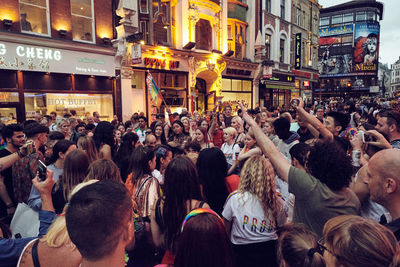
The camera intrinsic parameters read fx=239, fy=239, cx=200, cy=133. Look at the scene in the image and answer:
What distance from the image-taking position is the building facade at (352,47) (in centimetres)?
5759

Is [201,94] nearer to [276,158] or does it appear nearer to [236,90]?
[236,90]

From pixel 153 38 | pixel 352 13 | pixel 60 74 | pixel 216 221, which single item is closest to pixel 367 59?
pixel 352 13

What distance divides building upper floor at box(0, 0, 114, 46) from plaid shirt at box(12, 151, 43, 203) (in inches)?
338

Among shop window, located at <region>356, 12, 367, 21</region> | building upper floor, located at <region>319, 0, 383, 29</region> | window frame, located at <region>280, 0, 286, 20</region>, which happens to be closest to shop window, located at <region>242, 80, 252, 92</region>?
window frame, located at <region>280, 0, 286, 20</region>

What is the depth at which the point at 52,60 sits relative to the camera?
1045 cm

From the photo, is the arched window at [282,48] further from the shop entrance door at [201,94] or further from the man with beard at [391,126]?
the man with beard at [391,126]

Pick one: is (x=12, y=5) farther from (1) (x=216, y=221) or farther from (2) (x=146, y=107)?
(1) (x=216, y=221)

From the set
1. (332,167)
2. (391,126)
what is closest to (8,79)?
(332,167)

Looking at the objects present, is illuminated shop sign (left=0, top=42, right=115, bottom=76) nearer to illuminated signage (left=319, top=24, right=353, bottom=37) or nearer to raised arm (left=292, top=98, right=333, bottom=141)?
raised arm (left=292, top=98, right=333, bottom=141)

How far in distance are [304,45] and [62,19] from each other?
24.7 metres

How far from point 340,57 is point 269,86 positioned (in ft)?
169

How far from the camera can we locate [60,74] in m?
10.8

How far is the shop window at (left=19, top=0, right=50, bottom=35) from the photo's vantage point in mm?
9820

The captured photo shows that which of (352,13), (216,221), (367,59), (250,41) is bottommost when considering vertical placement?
(216,221)
